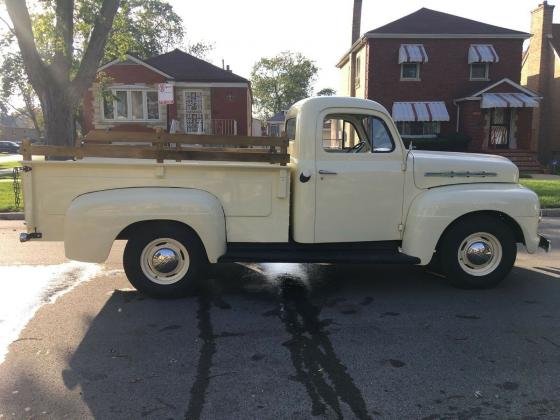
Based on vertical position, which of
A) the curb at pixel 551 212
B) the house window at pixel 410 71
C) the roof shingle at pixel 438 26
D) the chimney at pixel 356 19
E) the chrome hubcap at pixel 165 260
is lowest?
the curb at pixel 551 212

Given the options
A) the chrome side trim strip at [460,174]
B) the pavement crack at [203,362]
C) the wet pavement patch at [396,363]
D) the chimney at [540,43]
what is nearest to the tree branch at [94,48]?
the pavement crack at [203,362]

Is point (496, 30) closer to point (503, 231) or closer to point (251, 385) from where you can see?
point (503, 231)

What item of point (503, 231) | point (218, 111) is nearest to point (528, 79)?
point (218, 111)

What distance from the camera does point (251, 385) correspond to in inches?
136

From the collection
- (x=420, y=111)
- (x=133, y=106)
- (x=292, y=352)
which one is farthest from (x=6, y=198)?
(x=420, y=111)

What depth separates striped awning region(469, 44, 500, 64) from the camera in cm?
2544

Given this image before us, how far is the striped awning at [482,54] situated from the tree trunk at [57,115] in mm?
20117

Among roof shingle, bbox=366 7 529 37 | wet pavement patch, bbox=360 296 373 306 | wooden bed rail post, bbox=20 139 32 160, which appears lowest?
wet pavement patch, bbox=360 296 373 306

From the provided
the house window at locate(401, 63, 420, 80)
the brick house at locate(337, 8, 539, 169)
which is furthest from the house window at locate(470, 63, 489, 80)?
the house window at locate(401, 63, 420, 80)

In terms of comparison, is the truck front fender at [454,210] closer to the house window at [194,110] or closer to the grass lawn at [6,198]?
the grass lawn at [6,198]

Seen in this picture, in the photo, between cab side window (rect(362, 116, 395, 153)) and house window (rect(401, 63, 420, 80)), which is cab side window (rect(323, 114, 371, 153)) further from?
house window (rect(401, 63, 420, 80))

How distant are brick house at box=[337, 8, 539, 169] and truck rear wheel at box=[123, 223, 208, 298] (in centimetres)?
2150

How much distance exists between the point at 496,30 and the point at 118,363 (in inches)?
1073

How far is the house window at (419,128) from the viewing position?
85.5 feet
